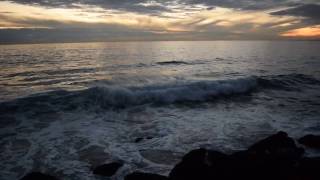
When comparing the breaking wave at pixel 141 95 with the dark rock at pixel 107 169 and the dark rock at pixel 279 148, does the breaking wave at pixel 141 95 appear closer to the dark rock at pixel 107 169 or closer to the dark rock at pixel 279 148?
the dark rock at pixel 107 169

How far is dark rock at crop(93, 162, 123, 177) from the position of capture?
814 cm

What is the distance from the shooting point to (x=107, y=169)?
325 inches

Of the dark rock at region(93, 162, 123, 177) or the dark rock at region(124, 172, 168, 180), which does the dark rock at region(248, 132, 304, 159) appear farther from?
the dark rock at region(93, 162, 123, 177)

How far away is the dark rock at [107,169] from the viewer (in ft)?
26.7

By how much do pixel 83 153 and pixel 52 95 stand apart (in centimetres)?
1061

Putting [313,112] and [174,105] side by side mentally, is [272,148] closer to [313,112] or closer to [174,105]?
[313,112]

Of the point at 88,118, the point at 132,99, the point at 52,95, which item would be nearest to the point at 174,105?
the point at 132,99

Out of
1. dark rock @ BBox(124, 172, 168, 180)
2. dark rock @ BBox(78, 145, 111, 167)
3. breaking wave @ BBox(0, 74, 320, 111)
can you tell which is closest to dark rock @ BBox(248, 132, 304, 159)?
dark rock @ BBox(124, 172, 168, 180)

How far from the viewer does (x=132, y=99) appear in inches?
747

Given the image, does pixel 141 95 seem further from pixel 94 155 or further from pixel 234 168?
pixel 234 168

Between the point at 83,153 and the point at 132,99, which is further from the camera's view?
the point at 132,99

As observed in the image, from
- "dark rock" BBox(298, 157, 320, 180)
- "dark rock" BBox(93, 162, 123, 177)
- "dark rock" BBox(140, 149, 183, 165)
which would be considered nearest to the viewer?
"dark rock" BBox(298, 157, 320, 180)

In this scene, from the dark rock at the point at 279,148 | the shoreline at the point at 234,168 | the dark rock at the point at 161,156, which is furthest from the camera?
the dark rock at the point at 161,156

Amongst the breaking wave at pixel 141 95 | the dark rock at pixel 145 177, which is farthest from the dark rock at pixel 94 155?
the breaking wave at pixel 141 95
